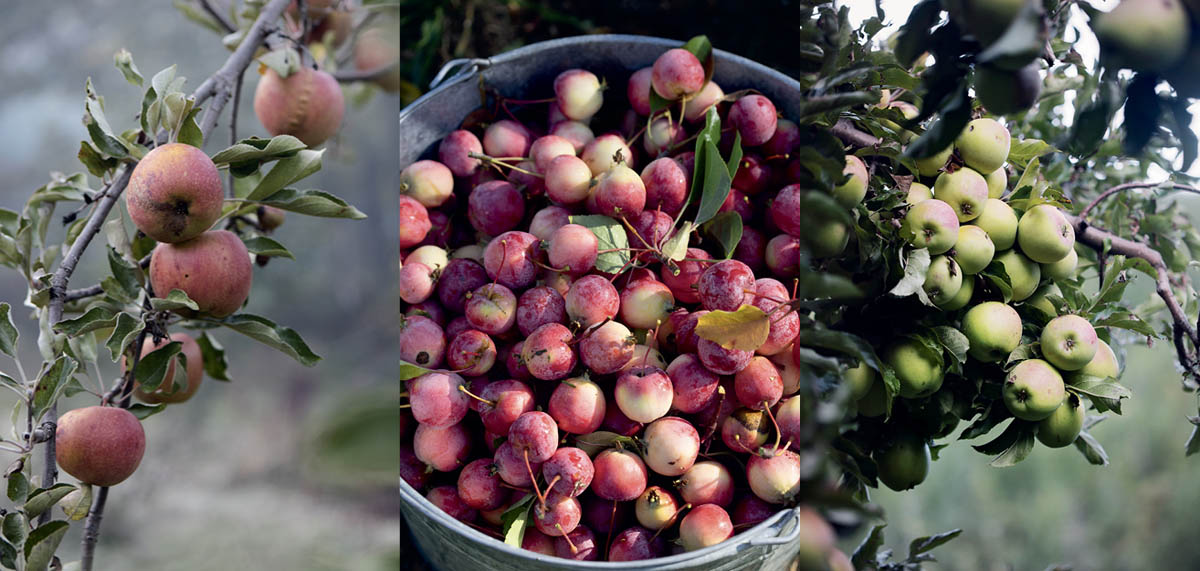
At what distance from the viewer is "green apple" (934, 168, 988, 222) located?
518 mm

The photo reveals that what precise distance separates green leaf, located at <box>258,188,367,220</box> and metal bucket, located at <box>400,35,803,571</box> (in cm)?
16

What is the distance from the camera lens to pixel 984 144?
0.52 metres

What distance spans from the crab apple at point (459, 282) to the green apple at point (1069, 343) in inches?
17.8

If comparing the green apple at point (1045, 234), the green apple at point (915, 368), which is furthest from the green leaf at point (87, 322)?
the green apple at point (1045, 234)

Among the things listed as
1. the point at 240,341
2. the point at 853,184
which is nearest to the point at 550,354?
the point at 853,184

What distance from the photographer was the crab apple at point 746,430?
0.52 m

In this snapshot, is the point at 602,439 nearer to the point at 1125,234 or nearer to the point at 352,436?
the point at 352,436

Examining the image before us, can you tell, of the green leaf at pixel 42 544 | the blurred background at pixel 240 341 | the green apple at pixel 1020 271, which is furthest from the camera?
the blurred background at pixel 240 341

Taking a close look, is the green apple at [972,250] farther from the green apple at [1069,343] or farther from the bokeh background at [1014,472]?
the bokeh background at [1014,472]

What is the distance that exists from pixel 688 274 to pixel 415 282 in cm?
23

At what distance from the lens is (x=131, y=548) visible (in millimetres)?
1072

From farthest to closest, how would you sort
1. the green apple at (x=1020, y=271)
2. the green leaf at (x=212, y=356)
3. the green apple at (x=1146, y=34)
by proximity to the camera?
the green leaf at (x=212, y=356) → the green apple at (x=1020, y=271) → the green apple at (x=1146, y=34)

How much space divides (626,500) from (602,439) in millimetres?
49

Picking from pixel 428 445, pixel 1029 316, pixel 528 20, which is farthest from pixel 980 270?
pixel 528 20
